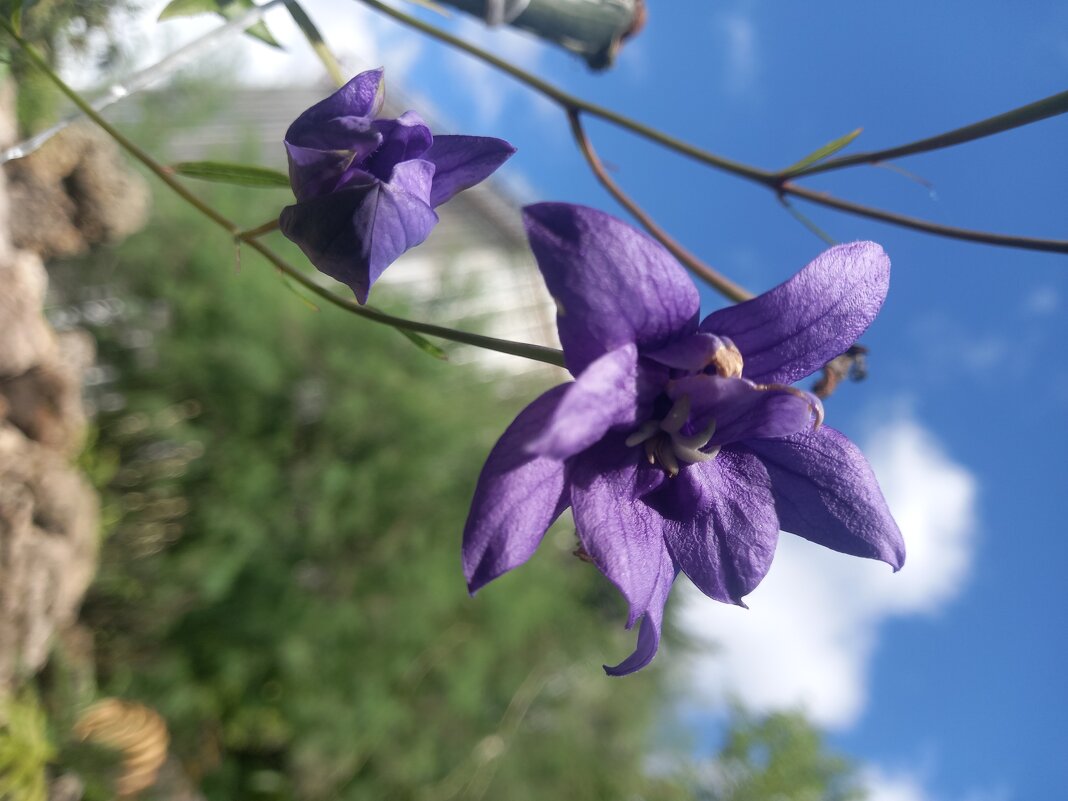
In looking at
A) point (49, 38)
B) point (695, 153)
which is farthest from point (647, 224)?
point (49, 38)

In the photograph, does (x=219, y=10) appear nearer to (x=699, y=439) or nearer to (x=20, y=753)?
(x=699, y=439)

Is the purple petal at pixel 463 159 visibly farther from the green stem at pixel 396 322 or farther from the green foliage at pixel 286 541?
the green foliage at pixel 286 541

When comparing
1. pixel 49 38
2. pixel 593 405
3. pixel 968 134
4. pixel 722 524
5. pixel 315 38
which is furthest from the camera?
pixel 49 38

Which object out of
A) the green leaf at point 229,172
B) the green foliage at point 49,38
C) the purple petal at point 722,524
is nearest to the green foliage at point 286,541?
the green foliage at point 49,38

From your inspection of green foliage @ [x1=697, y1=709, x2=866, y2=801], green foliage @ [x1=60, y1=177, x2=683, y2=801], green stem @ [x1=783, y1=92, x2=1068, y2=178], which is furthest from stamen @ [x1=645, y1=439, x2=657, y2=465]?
green foliage @ [x1=697, y1=709, x2=866, y2=801]

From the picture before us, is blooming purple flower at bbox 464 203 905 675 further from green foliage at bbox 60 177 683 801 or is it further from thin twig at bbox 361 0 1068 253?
green foliage at bbox 60 177 683 801

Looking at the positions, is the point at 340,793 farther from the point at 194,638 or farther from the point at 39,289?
the point at 39,289

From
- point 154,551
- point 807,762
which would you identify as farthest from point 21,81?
point 807,762

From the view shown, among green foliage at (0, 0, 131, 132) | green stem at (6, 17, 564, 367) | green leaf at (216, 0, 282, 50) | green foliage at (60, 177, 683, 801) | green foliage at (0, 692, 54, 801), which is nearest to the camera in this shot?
green stem at (6, 17, 564, 367)
